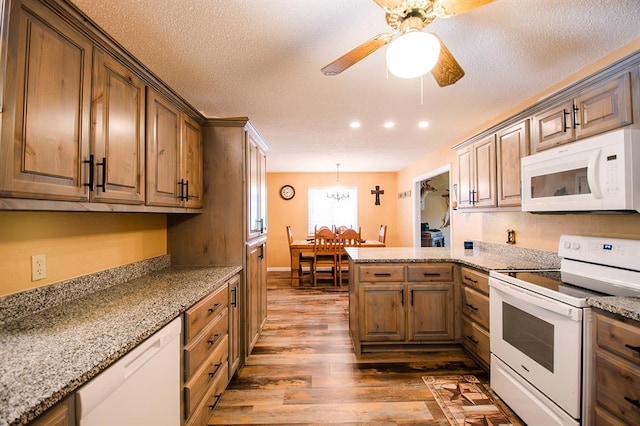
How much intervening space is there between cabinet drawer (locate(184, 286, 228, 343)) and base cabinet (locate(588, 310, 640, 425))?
Answer: 1.99 meters

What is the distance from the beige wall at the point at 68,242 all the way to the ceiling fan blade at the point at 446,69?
2.12 meters

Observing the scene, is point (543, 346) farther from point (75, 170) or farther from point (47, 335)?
point (75, 170)

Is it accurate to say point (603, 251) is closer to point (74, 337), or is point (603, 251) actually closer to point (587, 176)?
point (587, 176)

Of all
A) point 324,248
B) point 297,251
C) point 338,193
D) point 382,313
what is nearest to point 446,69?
point 382,313

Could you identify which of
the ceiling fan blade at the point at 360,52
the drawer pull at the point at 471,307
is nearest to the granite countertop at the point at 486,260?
the drawer pull at the point at 471,307

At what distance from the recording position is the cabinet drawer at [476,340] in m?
2.16

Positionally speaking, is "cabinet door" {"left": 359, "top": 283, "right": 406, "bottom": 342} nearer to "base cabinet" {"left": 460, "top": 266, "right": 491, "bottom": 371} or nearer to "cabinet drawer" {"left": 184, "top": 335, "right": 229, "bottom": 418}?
"base cabinet" {"left": 460, "top": 266, "right": 491, "bottom": 371}

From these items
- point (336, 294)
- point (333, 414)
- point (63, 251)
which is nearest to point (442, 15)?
point (63, 251)

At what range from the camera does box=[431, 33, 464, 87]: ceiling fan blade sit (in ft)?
4.67

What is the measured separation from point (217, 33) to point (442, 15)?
4.13ft

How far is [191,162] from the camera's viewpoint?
83.2 inches

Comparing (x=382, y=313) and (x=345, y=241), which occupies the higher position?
(x=345, y=241)

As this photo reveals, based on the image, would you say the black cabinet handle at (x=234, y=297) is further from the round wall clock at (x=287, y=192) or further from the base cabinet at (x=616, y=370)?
the round wall clock at (x=287, y=192)

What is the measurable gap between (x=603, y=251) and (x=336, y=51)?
6.73ft
